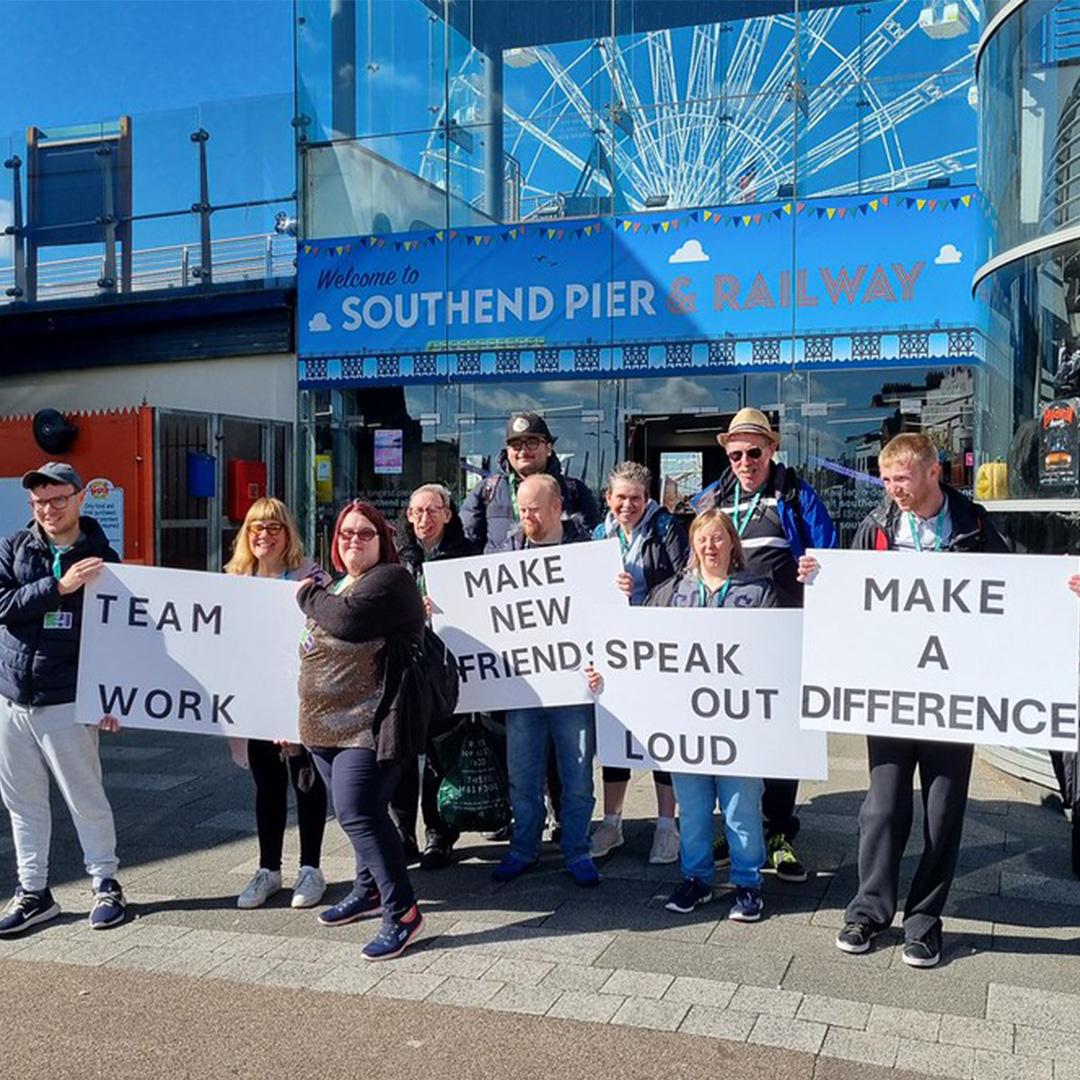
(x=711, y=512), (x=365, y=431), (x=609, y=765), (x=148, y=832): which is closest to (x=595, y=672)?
(x=609, y=765)

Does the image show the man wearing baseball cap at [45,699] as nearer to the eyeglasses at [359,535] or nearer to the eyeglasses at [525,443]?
the eyeglasses at [359,535]

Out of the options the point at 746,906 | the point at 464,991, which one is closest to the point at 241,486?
the point at 746,906

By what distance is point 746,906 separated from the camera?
15.3ft

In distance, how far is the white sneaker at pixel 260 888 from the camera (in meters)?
4.95

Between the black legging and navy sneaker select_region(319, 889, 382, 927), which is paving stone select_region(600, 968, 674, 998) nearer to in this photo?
navy sneaker select_region(319, 889, 382, 927)

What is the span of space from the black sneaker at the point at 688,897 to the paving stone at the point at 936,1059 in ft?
4.15

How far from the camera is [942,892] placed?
169 inches

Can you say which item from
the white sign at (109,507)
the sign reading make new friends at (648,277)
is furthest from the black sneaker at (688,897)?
the sign reading make new friends at (648,277)

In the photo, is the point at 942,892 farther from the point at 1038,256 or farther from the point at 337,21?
the point at 337,21

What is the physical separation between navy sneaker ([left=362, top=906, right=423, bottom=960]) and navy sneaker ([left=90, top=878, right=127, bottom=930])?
1127mm

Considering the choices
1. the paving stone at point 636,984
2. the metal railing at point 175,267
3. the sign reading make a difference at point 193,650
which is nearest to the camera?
the paving stone at point 636,984

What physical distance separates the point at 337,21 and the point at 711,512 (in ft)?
36.5

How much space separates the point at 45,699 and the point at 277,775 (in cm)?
103

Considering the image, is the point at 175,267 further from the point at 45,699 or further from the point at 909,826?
the point at 909,826
